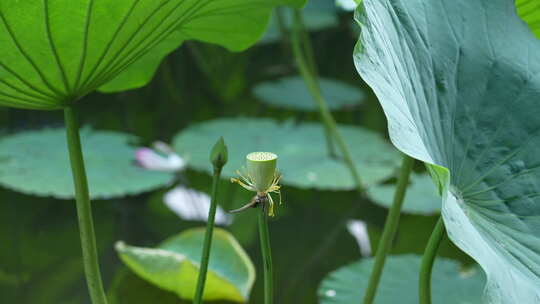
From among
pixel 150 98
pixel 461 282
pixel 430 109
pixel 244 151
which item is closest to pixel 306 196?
pixel 244 151

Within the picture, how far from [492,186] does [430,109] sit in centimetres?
13

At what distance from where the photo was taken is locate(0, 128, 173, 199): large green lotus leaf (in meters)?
1.71

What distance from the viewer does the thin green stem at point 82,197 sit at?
0.77 metres

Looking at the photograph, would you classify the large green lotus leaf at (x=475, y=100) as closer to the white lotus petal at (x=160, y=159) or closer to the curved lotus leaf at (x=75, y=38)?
the curved lotus leaf at (x=75, y=38)

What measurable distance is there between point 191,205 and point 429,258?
107 cm

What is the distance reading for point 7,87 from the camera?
773 mm

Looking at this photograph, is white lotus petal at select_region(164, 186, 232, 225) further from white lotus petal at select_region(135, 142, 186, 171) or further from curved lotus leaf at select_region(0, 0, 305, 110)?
curved lotus leaf at select_region(0, 0, 305, 110)

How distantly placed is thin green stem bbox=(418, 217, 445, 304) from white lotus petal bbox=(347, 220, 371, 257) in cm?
77

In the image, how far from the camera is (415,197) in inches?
71.0

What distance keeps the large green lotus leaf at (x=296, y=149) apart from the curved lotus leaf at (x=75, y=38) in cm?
105

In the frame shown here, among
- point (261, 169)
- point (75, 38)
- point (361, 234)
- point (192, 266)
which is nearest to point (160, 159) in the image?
point (361, 234)

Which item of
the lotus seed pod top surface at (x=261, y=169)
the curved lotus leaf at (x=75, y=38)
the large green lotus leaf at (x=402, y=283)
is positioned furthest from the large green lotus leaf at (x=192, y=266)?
the lotus seed pod top surface at (x=261, y=169)

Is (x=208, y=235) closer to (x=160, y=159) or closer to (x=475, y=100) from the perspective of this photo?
(x=475, y=100)

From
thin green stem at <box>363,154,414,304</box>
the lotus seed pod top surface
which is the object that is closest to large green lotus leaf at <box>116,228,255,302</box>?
thin green stem at <box>363,154,414,304</box>
